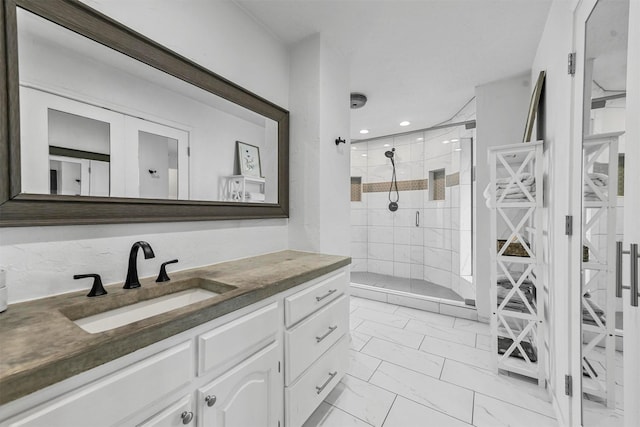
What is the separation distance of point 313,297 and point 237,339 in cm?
49

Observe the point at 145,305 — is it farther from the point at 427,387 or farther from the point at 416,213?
the point at 416,213

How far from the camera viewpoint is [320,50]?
1946 mm

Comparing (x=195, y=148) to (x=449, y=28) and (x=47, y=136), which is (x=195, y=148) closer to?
(x=47, y=136)

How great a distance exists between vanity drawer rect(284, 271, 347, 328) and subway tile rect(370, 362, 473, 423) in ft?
2.50

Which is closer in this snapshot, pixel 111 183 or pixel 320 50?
pixel 111 183

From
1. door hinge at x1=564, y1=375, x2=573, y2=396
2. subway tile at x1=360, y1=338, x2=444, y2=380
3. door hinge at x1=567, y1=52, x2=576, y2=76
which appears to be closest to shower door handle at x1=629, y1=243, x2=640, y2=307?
door hinge at x1=564, y1=375, x2=573, y2=396

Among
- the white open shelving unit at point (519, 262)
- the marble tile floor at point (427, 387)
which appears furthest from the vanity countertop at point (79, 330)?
the white open shelving unit at point (519, 262)

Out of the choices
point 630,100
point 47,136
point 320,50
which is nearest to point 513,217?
point 630,100

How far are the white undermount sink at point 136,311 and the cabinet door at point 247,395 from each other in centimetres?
40

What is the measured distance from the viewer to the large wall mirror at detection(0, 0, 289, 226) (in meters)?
0.90

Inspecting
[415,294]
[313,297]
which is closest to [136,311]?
[313,297]

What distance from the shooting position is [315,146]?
196cm

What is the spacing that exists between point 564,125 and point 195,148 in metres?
1.97

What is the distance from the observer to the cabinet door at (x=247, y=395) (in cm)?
85
